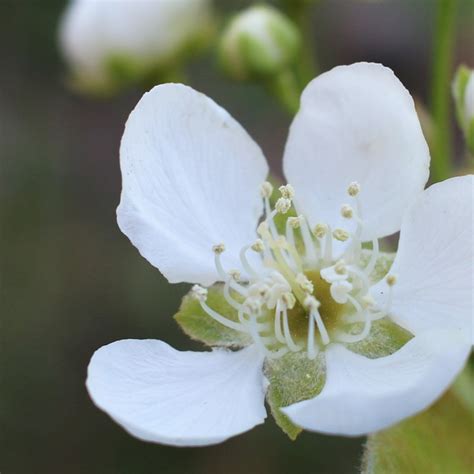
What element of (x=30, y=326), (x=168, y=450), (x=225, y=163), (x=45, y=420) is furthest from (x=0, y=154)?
(x=225, y=163)

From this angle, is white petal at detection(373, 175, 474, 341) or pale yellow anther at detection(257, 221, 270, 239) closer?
white petal at detection(373, 175, 474, 341)

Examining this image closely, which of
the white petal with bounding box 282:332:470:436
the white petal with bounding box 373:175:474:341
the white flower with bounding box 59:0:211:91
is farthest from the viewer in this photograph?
the white flower with bounding box 59:0:211:91

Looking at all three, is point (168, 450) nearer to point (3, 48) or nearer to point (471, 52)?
point (3, 48)

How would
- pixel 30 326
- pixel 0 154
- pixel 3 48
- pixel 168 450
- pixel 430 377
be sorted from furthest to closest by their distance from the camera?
pixel 3 48 → pixel 0 154 → pixel 30 326 → pixel 168 450 → pixel 430 377

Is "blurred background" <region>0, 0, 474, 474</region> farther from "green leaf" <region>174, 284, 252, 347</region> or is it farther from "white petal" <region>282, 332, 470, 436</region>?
"white petal" <region>282, 332, 470, 436</region>

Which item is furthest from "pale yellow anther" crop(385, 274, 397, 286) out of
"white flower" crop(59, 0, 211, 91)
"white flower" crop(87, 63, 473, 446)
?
"white flower" crop(59, 0, 211, 91)

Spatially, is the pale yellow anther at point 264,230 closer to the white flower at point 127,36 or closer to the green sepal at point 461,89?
the green sepal at point 461,89

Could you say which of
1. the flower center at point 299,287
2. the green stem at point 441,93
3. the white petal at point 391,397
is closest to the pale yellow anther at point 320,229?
the flower center at point 299,287

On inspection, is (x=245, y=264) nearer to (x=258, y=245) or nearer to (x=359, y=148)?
(x=258, y=245)
